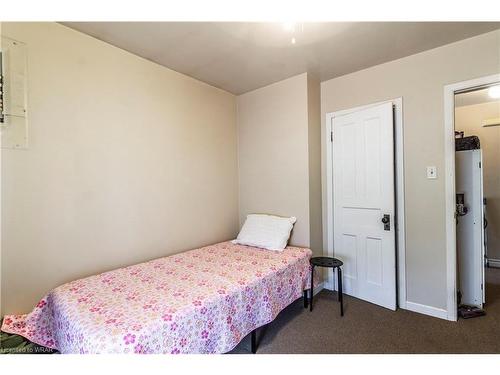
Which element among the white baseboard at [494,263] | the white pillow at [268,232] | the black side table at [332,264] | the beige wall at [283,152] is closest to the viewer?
the black side table at [332,264]

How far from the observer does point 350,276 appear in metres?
2.70

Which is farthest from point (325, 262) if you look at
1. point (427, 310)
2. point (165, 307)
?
point (165, 307)

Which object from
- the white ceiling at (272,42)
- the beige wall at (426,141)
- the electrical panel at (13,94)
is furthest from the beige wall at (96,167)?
the beige wall at (426,141)

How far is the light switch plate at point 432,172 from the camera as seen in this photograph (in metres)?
2.21

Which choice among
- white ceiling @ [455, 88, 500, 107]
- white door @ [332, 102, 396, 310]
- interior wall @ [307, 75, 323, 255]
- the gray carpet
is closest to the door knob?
white door @ [332, 102, 396, 310]

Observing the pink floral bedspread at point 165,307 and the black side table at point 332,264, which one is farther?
the black side table at point 332,264

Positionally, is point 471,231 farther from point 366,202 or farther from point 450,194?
point 366,202

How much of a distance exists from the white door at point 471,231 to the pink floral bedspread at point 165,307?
1.71 meters

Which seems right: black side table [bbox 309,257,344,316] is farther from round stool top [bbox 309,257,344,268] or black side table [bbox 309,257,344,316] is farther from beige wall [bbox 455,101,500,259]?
beige wall [bbox 455,101,500,259]

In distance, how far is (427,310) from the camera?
2.26 metres

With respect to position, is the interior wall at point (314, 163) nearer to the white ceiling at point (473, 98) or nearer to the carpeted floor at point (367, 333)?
the carpeted floor at point (367, 333)

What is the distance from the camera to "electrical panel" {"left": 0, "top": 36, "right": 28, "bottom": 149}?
154cm

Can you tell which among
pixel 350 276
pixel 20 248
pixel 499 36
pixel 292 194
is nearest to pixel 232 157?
pixel 292 194
